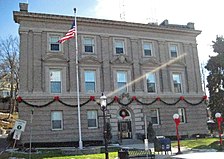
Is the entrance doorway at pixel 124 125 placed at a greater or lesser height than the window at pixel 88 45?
lesser

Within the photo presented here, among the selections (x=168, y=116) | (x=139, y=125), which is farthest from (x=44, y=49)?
(x=168, y=116)

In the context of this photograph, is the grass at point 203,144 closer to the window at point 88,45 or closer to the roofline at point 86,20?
the window at point 88,45

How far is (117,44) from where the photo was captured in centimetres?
3014

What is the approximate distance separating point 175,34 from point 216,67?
247 inches

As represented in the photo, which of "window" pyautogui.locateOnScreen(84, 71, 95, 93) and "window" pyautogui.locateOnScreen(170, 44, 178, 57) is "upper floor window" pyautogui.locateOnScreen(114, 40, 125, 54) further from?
"window" pyautogui.locateOnScreen(170, 44, 178, 57)

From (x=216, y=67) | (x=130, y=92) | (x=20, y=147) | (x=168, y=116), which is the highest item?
(x=216, y=67)

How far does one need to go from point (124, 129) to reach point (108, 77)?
222 inches

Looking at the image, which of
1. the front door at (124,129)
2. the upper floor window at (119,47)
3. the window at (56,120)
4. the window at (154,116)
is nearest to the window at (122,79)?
the upper floor window at (119,47)

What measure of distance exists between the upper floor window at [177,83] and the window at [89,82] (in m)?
9.80

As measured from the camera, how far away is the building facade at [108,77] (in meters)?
26.0

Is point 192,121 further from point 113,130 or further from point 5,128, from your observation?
point 5,128

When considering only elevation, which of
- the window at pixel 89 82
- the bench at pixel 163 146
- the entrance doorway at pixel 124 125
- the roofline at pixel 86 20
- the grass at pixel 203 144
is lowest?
the grass at pixel 203 144

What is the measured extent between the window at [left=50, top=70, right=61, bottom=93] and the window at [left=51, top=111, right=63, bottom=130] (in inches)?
85.4

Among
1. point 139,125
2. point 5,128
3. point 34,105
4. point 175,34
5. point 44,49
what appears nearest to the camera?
point 34,105
